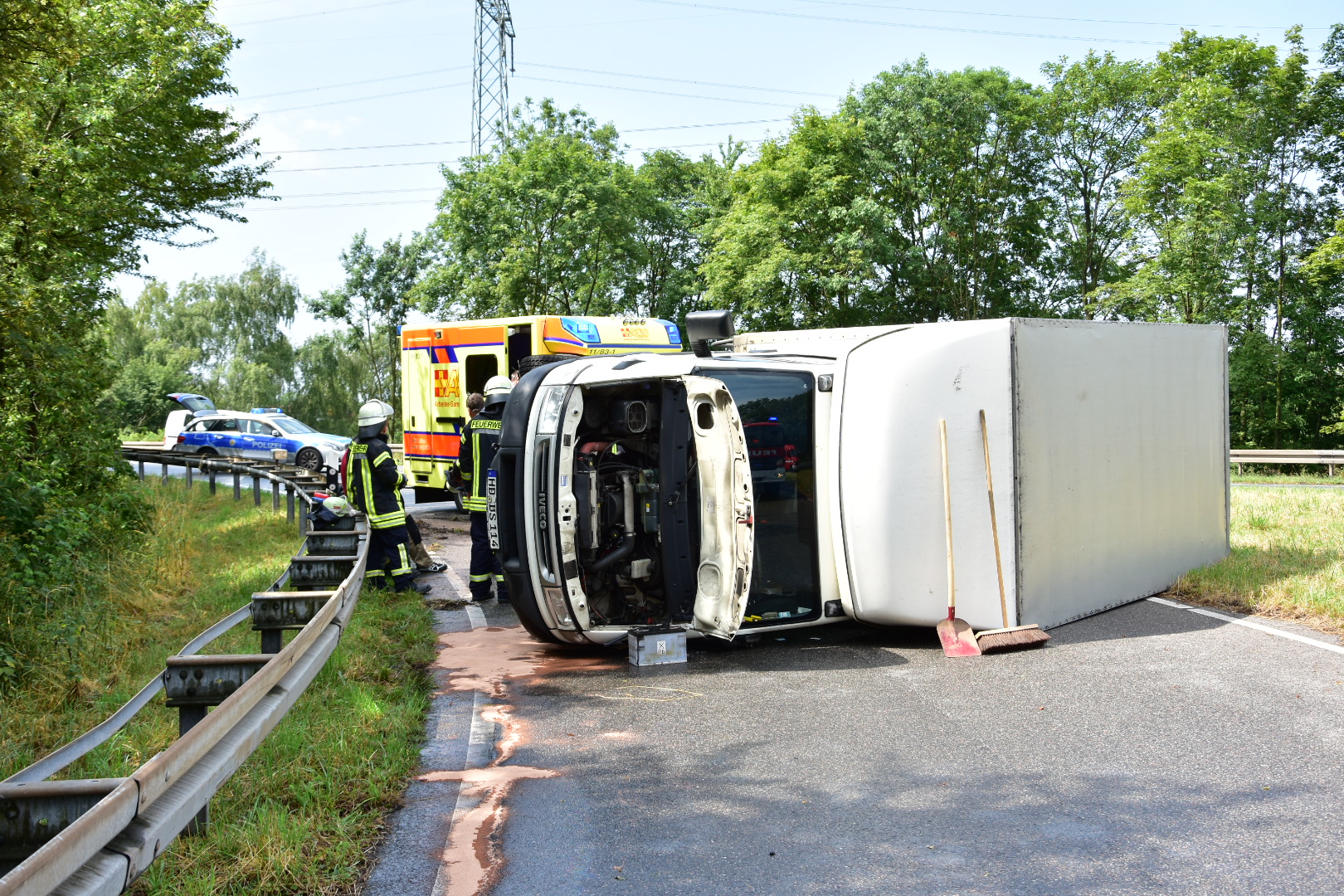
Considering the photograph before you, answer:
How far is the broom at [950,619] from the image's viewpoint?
698cm

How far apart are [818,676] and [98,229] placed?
41.5ft

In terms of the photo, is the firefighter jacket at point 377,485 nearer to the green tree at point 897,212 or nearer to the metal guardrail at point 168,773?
the metal guardrail at point 168,773

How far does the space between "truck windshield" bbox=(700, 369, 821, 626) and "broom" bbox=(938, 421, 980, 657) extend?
2.78 ft

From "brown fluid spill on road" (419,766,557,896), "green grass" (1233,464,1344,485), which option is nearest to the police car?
"brown fluid spill on road" (419,766,557,896)

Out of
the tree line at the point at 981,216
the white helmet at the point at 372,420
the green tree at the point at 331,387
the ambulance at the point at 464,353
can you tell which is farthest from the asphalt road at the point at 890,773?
the green tree at the point at 331,387

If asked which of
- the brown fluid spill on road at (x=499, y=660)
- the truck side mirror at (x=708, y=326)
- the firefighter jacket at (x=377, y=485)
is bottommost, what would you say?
the brown fluid spill on road at (x=499, y=660)

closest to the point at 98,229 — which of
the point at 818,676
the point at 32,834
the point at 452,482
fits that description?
the point at 452,482

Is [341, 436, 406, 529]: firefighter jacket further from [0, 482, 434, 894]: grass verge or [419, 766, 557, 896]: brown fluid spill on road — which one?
[419, 766, 557, 896]: brown fluid spill on road

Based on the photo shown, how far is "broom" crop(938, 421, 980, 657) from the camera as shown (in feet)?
22.9

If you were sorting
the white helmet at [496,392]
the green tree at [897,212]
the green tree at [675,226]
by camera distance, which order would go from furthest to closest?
the green tree at [675,226] < the green tree at [897,212] < the white helmet at [496,392]

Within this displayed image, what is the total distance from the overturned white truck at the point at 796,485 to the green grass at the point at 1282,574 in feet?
5.25

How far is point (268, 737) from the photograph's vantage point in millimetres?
5066

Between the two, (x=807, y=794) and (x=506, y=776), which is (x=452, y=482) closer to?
(x=506, y=776)

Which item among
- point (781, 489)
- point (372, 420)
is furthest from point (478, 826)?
point (372, 420)
